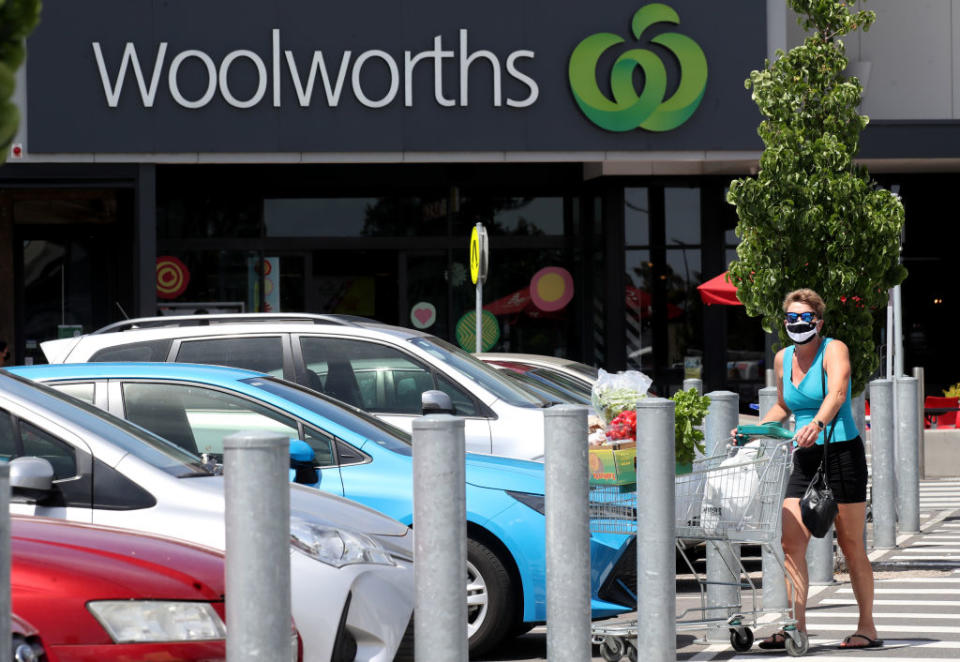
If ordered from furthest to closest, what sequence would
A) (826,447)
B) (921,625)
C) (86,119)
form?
1. (86,119)
2. (921,625)
3. (826,447)

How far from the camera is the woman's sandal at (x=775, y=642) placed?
6.96 meters

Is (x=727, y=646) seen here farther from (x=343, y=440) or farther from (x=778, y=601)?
(x=343, y=440)

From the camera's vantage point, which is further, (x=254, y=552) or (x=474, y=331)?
(x=474, y=331)

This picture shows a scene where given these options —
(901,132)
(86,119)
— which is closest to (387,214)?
(86,119)

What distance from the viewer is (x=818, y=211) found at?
32.8 ft

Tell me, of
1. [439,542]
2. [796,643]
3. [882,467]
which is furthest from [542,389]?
[439,542]

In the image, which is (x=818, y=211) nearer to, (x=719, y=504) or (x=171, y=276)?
(x=719, y=504)

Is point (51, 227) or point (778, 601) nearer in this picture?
point (778, 601)

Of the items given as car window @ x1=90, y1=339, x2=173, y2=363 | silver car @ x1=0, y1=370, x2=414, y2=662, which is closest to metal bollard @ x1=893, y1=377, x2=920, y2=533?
car window @ x1=90, y1=339, x2=173, y2=363

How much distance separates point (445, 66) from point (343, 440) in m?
12.7

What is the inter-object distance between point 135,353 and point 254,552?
5.89 m

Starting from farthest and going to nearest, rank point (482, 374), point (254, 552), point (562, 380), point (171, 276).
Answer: point (171, 276) → point (562, 380) → point (482, 374) → point (254, 552)

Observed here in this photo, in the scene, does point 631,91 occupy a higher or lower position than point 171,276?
higher

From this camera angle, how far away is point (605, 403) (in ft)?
21.8
